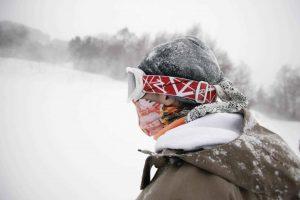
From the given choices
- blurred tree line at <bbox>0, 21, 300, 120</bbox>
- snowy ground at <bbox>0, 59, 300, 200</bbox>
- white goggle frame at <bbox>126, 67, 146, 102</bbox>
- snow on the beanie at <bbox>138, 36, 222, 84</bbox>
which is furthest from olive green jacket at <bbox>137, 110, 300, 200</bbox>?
blurred tree line at <bbox>0, 21, 300, 120</bbox>

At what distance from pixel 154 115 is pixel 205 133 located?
63cm

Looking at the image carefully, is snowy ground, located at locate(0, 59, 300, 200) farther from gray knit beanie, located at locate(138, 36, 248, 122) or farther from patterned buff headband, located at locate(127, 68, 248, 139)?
gray knit beanie, located at locate(138, 36, 248, 122)

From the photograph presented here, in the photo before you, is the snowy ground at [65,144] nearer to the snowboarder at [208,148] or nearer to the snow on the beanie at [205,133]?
the snowboarder at [208,148]

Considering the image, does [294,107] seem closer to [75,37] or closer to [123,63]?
[123,63]

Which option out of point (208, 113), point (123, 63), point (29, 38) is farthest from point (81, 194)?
point (29, 38)

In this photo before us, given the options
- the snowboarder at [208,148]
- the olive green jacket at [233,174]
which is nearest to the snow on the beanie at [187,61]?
the snowboarder at [208,148]

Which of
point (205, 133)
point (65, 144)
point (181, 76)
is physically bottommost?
point (65, 144)

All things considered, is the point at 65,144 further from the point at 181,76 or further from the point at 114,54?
the point at 114,54

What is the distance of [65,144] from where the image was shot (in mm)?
6488

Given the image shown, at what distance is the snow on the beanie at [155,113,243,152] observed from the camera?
0.94 meters

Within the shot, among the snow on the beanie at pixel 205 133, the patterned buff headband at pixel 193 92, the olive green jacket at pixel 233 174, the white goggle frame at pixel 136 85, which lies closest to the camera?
the olive green jacket at pixel 233 174

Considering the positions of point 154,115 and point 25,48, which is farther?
point 25,48

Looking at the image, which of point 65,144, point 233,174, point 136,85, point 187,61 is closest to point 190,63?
point 187,61

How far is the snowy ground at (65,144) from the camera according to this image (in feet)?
16.0
